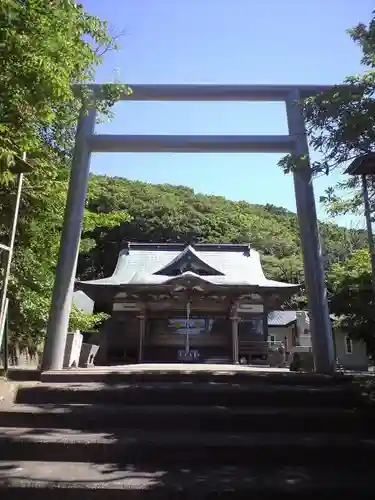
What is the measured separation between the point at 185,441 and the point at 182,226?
125ft

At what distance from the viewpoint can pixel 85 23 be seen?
430cm

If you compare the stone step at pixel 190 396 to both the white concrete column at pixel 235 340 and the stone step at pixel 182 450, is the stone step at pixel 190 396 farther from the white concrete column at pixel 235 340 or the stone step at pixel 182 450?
the white concrete column at pixel 235 340

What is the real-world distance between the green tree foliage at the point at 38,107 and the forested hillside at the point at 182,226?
83.2ft

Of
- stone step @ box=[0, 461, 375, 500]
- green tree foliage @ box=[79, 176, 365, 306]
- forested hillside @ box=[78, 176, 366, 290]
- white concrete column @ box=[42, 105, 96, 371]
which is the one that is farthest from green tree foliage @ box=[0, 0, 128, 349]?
forested hillside @ box=[78, 176, 366, 290]

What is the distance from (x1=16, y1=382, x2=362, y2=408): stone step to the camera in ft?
13.5

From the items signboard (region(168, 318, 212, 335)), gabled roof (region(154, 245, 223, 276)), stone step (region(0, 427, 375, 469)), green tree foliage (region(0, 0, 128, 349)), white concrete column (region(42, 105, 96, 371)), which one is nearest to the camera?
stone step (region(0, 427, 375, 469))

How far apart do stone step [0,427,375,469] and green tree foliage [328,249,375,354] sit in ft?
48.3

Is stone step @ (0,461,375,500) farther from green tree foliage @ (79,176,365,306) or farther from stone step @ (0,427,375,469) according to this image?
green tree foliage @ (79,176,365,306)

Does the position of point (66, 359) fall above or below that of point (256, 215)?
below

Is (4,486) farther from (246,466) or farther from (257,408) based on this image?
(257,408)

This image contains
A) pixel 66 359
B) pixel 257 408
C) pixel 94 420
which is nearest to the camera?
pixel 94 420

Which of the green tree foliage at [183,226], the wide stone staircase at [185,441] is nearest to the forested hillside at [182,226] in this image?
the green tree foliage at [183,226]

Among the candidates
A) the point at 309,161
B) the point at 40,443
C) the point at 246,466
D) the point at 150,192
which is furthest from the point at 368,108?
the point at 150,192

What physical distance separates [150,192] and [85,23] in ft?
140
